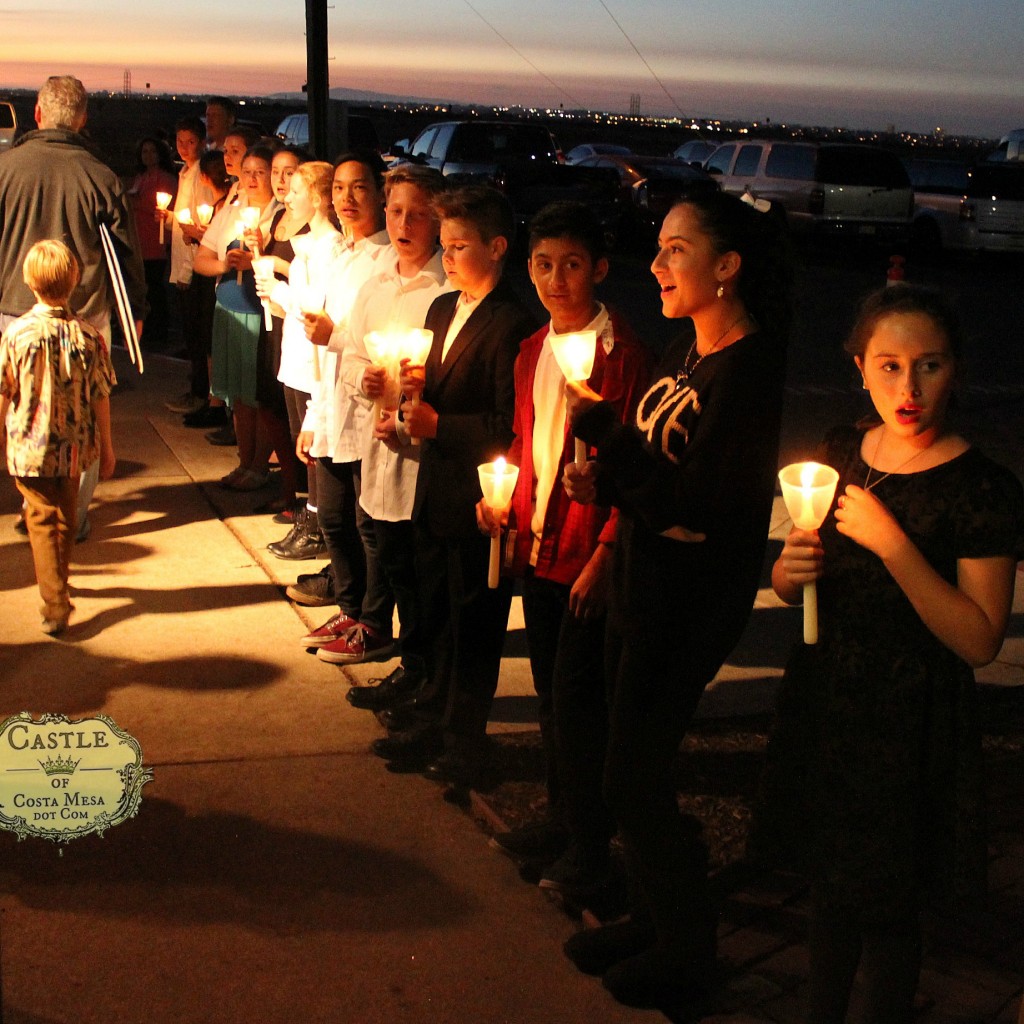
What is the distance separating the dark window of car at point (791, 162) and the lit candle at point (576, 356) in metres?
21.9

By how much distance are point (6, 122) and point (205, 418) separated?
25099 mm

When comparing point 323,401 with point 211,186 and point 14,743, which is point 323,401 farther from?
point 211,186

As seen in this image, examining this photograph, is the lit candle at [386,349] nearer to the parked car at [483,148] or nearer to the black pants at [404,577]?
the black pants at [404,577]

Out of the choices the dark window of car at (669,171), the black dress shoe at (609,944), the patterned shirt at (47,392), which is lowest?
the black dress shoe at (609,944)

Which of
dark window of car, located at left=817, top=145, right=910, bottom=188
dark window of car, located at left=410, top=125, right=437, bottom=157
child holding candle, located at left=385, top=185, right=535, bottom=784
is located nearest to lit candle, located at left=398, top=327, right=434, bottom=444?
child holding candle, located at left=385, top=185, right=535, bottom=784

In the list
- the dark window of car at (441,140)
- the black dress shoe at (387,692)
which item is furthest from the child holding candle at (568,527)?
the dark window of car at (441,140)

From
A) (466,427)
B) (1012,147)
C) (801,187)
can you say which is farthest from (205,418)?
(1012,147)

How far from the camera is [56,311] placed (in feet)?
19.8

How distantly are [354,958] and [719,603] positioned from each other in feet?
4.58

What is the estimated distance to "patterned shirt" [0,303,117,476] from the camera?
591 cm

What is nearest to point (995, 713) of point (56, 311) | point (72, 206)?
point (56, 311)

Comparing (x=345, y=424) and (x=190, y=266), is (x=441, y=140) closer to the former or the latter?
(x=190, y=266)

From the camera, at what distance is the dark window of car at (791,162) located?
24.2 meters

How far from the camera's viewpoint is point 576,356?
3.38 m
